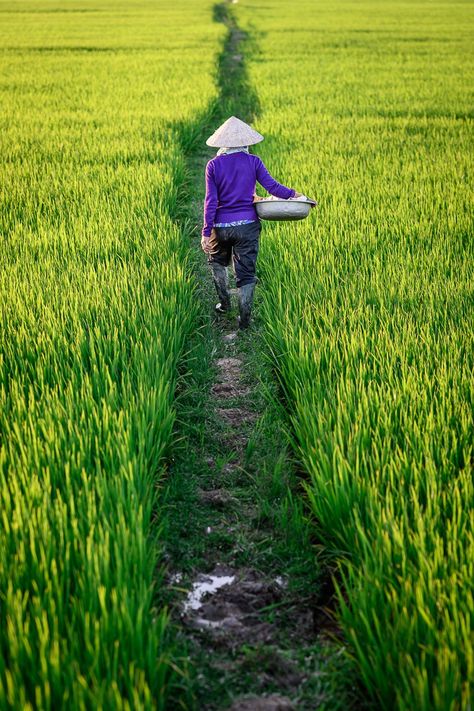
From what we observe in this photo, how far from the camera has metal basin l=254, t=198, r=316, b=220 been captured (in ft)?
11.6

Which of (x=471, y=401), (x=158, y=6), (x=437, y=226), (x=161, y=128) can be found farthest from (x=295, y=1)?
(x=471, y=401)

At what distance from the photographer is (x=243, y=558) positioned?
2125 millimetres

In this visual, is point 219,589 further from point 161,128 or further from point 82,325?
point 161,128

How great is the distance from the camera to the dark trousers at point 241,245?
3.66m

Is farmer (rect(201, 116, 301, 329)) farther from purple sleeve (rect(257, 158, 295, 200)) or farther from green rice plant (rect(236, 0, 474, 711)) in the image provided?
green rice plant (rect(236, 0, 474, 711))

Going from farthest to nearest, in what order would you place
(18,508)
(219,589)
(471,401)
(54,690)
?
(471,401) → (219,589) → (18,508) → (54,690)

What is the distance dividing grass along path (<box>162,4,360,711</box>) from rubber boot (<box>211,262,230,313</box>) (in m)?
0.62

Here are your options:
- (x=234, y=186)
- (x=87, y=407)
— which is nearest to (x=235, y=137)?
(x=234, y=186)

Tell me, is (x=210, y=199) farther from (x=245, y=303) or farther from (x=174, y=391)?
(x=174, y=391)

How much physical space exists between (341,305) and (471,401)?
3.47ft

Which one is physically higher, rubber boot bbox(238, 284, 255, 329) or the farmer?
the farmer

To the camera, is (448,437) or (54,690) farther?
(448,437)

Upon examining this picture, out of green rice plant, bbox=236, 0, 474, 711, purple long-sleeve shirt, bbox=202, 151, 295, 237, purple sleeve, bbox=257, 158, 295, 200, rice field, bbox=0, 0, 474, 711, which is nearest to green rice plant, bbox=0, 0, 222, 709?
rice field, bbox=0, 0, 474, 711

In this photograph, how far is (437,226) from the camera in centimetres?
454
